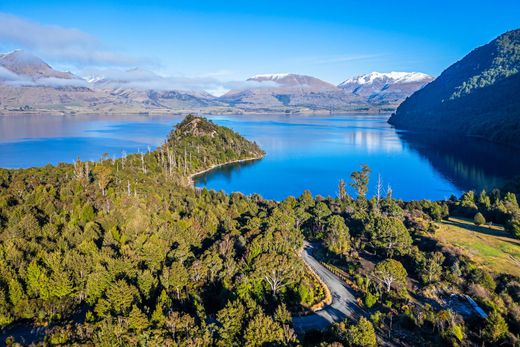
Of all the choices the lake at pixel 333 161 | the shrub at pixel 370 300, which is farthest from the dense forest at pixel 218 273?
the lake at pixel 333 161

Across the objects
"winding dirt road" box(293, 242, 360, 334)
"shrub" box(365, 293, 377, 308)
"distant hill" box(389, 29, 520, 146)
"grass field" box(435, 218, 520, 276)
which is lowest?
"winding dirt road" box(293, 242, 360, 334)

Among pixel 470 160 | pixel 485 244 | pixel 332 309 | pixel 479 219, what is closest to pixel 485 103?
pixel 470 160

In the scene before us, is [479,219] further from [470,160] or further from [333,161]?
[470,160]

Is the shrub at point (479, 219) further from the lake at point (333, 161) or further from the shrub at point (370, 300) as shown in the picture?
the lake at point (333, 161)

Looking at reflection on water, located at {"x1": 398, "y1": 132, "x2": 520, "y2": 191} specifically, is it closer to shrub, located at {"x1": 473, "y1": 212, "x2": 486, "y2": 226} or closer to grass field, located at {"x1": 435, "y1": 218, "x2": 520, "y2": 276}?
shrub, located at {"x1": 473, "y1": 212, "x2": 486, "y2": 226}

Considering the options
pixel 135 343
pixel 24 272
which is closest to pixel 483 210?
pixel 135 343

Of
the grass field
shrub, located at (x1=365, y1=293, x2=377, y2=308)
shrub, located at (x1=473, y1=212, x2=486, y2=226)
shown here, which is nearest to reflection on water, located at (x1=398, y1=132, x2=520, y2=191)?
shrub, located at (x1=473, y1=212, x2=486, y2=226)

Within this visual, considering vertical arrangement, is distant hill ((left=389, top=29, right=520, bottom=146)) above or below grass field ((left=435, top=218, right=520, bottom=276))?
above
